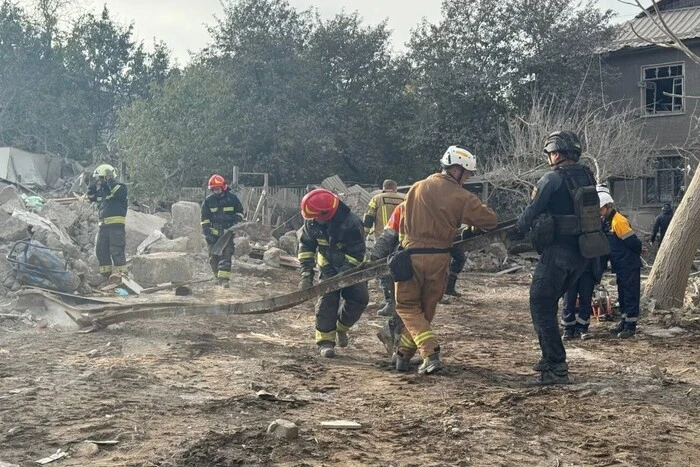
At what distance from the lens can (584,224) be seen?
5680 millimetres

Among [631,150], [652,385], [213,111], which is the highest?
[213,111]

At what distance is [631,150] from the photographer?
67.8 feet

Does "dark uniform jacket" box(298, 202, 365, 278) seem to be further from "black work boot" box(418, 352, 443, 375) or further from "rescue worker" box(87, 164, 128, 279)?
"rescue worker" box(87, 164, 128, 279)

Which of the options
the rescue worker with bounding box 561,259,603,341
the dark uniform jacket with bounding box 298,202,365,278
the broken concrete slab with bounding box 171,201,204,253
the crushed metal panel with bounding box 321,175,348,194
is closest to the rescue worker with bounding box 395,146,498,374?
the dark uniform jacket with bounding box 298,202,365,278

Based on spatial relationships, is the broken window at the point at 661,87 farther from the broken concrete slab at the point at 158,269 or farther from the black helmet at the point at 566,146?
the black helmet at the point at 566,146

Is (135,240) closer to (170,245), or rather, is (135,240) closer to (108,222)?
(170,245)

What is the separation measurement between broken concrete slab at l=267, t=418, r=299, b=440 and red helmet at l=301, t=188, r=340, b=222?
9.55 ft

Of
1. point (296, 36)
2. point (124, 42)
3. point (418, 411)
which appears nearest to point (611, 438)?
point (418, 411)

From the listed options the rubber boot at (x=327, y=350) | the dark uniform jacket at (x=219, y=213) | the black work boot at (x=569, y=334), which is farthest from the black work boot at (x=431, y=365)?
the dark uniform jacket at (x=219, y=213)

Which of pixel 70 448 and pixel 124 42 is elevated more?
pixel 124 42

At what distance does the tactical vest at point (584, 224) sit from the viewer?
223 inches

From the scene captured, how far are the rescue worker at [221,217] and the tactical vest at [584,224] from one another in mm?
6969

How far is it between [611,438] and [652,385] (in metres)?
1.68

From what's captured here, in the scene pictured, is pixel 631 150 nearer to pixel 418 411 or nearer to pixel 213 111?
pixel 213 111
